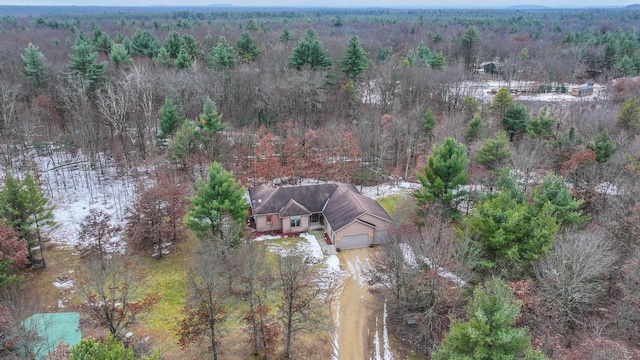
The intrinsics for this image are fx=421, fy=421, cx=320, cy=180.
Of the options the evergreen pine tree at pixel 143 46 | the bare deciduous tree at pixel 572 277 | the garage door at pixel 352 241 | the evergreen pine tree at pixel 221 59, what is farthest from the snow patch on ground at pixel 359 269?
the evergreen pine tree at pixel 143 46

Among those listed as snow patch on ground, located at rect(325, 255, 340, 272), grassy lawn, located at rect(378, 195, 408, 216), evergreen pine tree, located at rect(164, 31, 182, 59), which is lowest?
snow patch on ground, located at rect(325, 255, 340, 272)

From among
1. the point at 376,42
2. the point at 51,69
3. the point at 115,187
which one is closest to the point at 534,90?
the point at 376,42

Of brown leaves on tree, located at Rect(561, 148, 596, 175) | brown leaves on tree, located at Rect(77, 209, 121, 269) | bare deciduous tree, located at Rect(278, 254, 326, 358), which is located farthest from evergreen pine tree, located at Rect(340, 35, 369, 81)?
bare deciduous tree, located at Rect(278, 254, 326, 358)

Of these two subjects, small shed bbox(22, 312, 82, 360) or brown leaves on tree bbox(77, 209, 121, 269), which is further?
brown leaves on tree bbox(77, 209, 121, 269)

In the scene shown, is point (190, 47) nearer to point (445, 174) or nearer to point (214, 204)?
point (214, 204)

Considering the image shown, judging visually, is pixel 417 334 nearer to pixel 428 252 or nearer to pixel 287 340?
pixel 428 252

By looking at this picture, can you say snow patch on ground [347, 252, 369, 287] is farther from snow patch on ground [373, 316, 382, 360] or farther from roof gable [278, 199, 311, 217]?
roof gable [278, 199, 311, 217]
